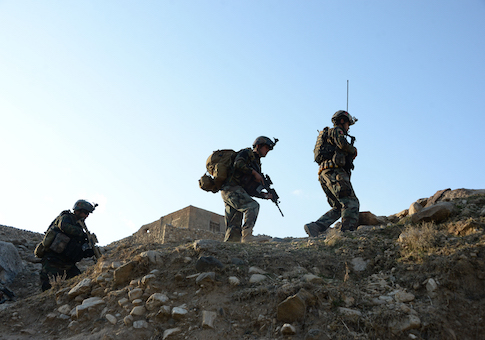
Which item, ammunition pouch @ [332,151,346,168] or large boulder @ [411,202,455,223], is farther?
ammunition pouch @ [332,151,346,168]

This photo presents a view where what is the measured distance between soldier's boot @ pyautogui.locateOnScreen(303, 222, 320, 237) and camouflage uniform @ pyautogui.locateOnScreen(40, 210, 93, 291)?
3.98m

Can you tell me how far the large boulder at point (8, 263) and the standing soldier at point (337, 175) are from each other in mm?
5739

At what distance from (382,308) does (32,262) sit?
27.4 feet

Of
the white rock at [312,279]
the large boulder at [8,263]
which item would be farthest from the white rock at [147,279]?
the large boulder at [8,263]

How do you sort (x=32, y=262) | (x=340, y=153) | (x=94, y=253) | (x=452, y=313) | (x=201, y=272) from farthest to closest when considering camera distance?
(x=32, y=262) → (x=94, y=253) → (x=340, y=153) → (x=201, y=272) → (x=452, y=313)

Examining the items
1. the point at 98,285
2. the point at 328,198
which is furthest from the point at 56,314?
the point at 328,198

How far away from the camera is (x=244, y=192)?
7504 millimetres

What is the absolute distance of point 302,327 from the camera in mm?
3672

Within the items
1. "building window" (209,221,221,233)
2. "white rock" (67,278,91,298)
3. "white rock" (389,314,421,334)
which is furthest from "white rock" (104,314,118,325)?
"building window" (209,221,221,233)

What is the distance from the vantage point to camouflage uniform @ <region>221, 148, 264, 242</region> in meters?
7.14

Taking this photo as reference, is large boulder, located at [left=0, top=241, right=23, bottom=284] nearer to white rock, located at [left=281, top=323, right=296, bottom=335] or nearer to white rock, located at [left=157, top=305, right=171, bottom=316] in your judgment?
white rock, located at [left=157, top=305, right=171, bottom=316]

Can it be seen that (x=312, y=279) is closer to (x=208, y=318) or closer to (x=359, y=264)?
(x=359, y=264)

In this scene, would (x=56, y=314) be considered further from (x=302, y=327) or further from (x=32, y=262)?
(x=32, y=262)

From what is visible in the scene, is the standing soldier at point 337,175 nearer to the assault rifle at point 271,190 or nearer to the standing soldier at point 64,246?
the assault rifle at point 271,190
